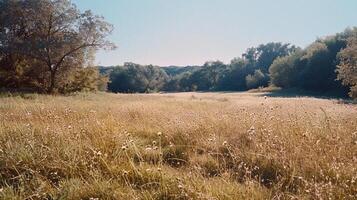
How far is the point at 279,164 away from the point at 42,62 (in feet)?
94.9

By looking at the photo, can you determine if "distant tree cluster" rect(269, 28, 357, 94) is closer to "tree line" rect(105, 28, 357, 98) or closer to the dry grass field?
"tree line" rect(105, 28, 357, 98)

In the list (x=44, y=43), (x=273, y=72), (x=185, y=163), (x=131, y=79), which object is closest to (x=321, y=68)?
(x=273, y=72)

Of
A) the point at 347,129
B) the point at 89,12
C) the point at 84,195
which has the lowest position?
the point at 84,195

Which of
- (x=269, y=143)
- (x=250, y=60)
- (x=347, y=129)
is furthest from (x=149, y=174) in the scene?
(x=250, y=60)

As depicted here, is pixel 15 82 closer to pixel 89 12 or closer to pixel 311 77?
pixel 89 12

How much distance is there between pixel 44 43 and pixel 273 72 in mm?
48615

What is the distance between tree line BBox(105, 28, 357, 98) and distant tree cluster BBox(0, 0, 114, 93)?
9829mm

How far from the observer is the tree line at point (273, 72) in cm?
4755

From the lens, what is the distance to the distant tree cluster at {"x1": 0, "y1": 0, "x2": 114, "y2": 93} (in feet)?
91.0

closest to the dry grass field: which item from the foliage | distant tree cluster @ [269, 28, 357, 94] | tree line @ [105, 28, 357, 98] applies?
tree line @ [105, 28, 357, 98]

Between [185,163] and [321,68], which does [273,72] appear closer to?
[321,68]

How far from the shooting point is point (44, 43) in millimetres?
27266

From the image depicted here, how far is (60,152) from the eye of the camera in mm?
4180

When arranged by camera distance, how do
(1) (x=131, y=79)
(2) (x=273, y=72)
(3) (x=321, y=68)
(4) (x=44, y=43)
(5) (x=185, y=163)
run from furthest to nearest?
(1) (x=131, y=79), (2) (x=273, y=72), (3) (x=321, y=68), (4) (x=44, y=43), (5) (x=185, y=163)
